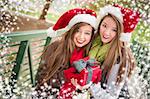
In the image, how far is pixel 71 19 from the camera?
1.16 metres

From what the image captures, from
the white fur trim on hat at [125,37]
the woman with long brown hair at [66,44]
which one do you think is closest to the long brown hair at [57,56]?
the woman with long brown hair at [66,44]

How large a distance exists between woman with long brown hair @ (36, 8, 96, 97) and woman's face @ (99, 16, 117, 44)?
0.09ft

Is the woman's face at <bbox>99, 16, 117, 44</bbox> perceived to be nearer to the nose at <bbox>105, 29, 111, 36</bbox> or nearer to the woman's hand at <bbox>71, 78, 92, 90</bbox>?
the nose at <bbox>105, 29, 111, 36</bbox>

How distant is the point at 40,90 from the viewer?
120 centimetres

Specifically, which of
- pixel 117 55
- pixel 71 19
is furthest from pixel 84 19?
pixel 117 55

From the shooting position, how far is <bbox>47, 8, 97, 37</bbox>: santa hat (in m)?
1.15

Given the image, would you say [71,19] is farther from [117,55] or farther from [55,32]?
[117,55]

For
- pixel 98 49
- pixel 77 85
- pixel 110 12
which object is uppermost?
pixel 110 12

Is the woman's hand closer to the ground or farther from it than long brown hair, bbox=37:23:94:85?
closer to the ground

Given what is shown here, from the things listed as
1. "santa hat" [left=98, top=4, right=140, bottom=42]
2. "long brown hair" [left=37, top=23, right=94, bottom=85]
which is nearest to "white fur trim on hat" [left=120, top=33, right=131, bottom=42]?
"santa hat" [left=98, top=4, right=140, bottom=42]

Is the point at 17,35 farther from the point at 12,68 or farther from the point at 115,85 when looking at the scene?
the point at 115,85

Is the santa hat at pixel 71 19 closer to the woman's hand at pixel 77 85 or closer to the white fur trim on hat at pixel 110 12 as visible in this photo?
the white fur trim on hat at pixel 110 12

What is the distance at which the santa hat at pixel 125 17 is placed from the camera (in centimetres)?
114

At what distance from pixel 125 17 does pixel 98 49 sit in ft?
0.40
